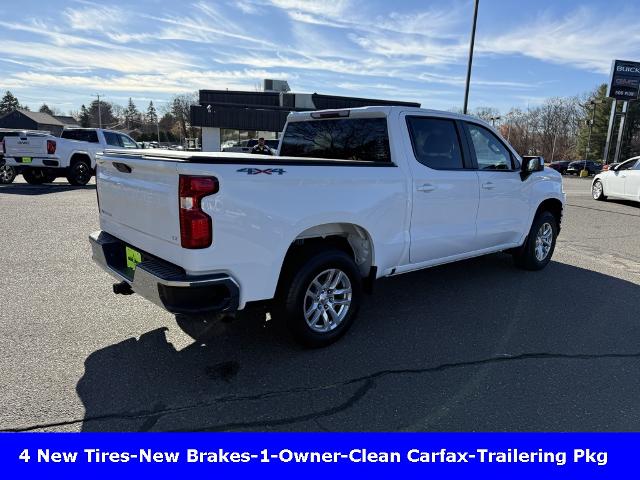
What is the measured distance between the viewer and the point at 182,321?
426 cm

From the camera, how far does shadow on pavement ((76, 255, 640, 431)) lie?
9.40 feet

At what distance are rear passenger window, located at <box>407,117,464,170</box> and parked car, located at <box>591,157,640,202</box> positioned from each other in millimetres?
12488

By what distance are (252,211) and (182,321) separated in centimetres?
172

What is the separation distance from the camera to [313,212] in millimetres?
3453

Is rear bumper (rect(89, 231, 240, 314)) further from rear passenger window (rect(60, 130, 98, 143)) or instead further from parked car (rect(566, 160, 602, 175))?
parked car (rect(566, 160, 602, 175))

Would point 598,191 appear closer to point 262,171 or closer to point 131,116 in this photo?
point 262,171

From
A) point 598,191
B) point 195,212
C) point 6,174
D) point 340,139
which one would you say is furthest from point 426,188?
point 6,174

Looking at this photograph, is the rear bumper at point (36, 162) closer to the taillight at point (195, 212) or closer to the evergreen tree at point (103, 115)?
the taillight at point (195, 212)

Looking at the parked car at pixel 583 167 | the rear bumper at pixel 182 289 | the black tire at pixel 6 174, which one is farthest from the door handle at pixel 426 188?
the parked car at pixel 583 167

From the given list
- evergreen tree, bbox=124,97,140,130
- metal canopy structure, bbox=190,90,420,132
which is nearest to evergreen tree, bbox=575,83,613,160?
metal canopy structure, bbox=190,90,420,132

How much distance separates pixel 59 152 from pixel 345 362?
14.3 meters

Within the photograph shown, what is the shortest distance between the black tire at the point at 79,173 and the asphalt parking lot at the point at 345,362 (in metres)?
10.5

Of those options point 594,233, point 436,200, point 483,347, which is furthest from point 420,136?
point 594,233

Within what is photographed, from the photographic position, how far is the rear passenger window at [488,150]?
16.9 feet
